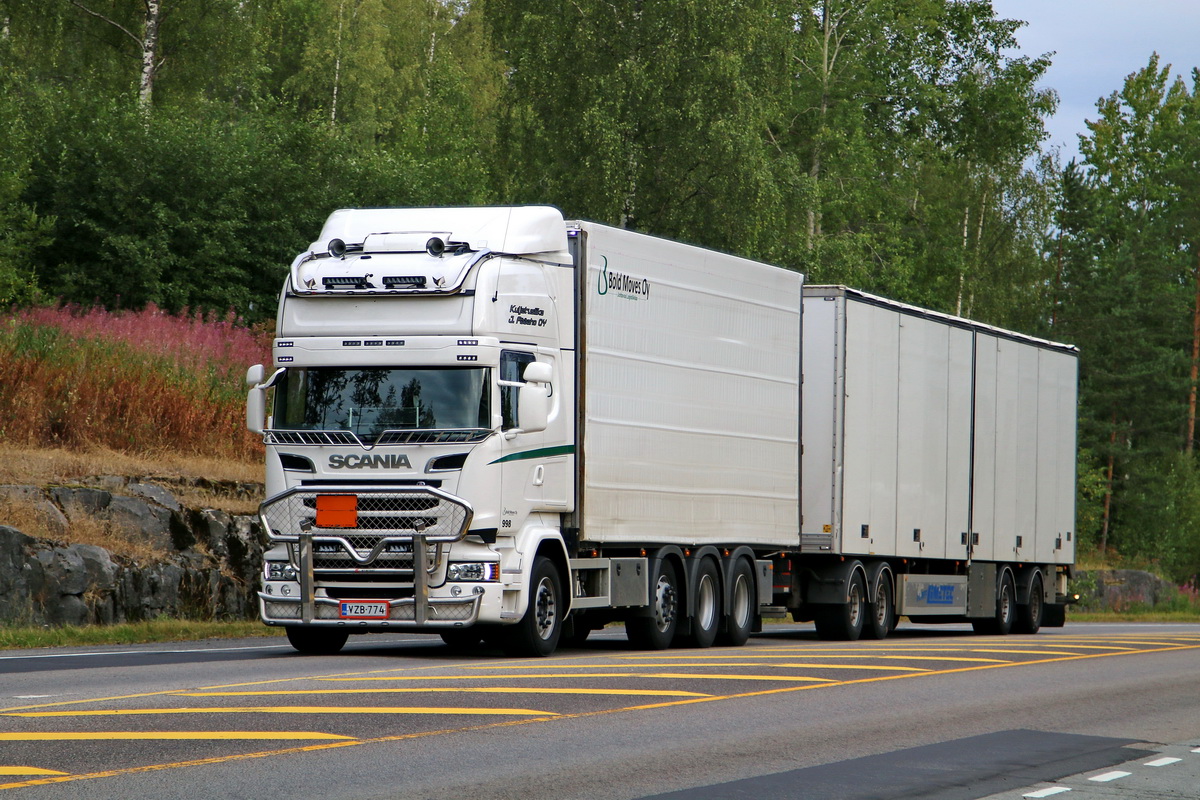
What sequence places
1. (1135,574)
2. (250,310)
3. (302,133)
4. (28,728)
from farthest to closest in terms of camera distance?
(1135,574) < (302,133) < (250,310) < (28,728)

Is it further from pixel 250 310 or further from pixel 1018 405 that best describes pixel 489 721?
pixel 250 310

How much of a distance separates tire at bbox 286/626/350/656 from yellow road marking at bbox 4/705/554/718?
5.55m

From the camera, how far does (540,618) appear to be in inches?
656

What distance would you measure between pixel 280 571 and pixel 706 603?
5.29 meters

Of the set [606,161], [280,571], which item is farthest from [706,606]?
[606,161]

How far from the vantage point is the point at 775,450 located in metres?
20.7

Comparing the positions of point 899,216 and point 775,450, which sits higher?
point 899,216

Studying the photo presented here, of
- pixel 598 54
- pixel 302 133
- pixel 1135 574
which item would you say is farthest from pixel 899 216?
pixel 302 133

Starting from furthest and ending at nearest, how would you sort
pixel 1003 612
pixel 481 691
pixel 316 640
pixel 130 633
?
pixel 1003 612
pixel 130 633
pixel 316 640
pixel 481 691

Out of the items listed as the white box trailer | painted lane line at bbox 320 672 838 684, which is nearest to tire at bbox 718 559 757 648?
the white box trailer

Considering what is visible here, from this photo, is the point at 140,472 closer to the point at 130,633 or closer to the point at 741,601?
the point at 130,633

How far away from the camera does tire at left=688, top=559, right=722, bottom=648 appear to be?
1909 centimetres

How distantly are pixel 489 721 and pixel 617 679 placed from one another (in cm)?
310

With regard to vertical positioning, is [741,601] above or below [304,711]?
above
